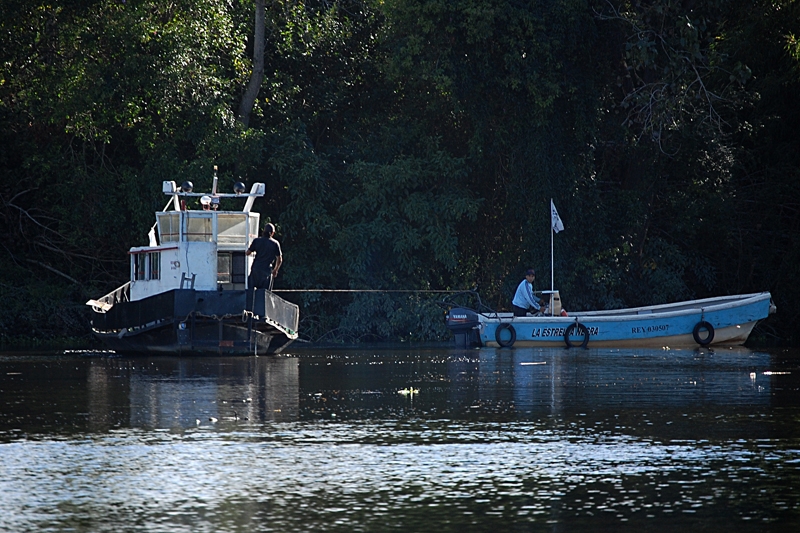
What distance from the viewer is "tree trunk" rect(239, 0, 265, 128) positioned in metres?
34.2

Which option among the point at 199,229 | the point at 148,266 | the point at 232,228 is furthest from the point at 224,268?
the point at 148,266

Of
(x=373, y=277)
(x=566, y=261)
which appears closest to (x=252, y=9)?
(x=373, y=277)

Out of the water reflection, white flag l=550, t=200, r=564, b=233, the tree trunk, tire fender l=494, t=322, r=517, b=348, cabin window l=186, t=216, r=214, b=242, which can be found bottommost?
the water reflection

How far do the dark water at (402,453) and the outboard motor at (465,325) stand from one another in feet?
32.7

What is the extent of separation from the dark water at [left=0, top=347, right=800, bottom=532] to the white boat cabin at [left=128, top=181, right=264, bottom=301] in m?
7.89

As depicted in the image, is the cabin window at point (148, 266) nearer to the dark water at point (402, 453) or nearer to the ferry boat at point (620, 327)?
the ferry boat at point (620, 327)

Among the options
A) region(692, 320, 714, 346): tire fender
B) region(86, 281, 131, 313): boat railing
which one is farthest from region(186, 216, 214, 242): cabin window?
region(692, 320, 714, 346): tire fender

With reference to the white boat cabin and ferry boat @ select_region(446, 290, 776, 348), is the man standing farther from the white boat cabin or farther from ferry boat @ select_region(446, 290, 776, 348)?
the white boat cabin

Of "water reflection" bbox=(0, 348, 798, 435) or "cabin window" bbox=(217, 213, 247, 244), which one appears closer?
"water reflection" bbox=(0, 348, 798, 435)

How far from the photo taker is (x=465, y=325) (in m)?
28.5

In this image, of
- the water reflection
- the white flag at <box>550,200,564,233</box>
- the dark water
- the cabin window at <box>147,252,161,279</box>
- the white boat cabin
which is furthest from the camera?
the white flag at <box>550,200,564,233</box>

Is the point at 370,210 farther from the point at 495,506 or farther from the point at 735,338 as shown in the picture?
the point at 495,506

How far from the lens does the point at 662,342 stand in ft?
92.0

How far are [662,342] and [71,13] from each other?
17857 millimetres
